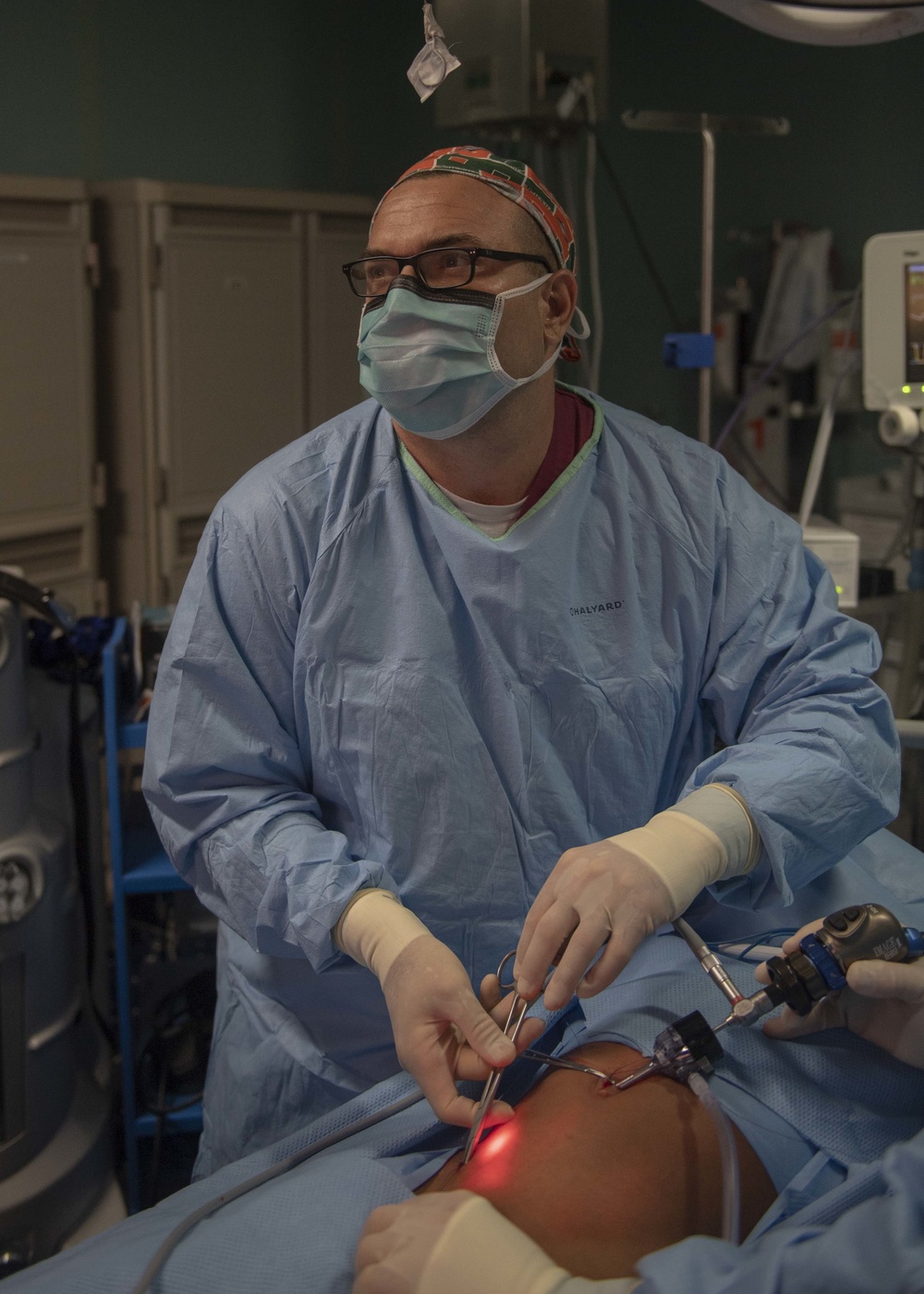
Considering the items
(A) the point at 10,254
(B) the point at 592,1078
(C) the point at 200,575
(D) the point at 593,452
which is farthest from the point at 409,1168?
(A) the point at 10,254

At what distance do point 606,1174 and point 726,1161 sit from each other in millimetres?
98

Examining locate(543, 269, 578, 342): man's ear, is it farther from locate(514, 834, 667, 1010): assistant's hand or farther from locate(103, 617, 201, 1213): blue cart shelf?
locate(103, 617, 201, 1213): blue cart shelf

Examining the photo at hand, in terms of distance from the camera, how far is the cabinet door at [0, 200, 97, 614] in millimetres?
2475

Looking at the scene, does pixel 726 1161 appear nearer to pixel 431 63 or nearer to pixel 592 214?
pixel 431 63

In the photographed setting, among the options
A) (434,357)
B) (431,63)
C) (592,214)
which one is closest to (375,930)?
(434,357)

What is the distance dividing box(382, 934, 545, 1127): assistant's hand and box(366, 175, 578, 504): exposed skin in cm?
52

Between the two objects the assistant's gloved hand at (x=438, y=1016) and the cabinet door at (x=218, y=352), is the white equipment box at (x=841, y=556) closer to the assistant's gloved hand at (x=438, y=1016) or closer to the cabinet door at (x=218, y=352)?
the assistant's gloved hand at (x=438, y=1016)

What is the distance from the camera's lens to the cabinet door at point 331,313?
2910mm

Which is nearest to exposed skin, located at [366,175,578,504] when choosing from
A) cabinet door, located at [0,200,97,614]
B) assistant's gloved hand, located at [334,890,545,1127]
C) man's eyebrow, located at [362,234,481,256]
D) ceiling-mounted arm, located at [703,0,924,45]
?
man's eyebrow, located at [362,234,481,256]

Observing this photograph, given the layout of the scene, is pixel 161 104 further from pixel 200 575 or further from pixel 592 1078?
pixel 592 1078

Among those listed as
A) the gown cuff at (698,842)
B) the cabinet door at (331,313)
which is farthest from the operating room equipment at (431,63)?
the cabinet door at (331,313)

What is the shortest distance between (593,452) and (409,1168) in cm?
79

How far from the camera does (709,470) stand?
143cm

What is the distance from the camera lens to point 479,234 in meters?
1.26
